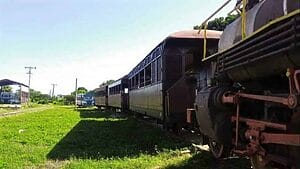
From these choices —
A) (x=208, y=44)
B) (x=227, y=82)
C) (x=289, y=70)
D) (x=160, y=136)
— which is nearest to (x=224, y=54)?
(x=227, y=82)

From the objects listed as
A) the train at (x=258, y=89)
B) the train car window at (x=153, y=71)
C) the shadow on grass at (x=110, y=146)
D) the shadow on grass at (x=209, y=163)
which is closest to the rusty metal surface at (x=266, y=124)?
the train at (x=258, y=89)

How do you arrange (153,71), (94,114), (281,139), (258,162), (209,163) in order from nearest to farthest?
1. (281,139)
2. (258,162)
3. (209,163)
4. (153,71)
5. (94,114)

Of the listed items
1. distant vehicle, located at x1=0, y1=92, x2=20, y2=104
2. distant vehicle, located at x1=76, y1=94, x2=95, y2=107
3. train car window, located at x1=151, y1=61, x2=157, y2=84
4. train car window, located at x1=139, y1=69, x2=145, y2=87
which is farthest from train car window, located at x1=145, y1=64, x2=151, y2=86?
distant vehicle, located at x1=0, y1=92, x2=20, y2=104

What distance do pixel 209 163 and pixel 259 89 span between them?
2894 millimetres

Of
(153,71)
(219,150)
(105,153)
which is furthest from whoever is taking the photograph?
(153,71)

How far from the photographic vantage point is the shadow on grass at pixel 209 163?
26.4ft

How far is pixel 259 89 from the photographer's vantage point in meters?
6.03

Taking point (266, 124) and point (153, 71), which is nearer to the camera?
point (266, 124)

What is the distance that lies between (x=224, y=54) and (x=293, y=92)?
2.33 meters

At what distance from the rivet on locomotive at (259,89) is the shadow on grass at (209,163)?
0.51m

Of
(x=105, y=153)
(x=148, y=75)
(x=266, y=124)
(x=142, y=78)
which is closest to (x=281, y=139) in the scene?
(x=266, y=124)

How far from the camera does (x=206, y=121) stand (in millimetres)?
7234

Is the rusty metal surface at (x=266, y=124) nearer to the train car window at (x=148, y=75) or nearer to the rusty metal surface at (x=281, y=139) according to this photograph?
the rusty metal surface at (x=281, y=139)

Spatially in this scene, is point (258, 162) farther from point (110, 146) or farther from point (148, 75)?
point (148, 75)
